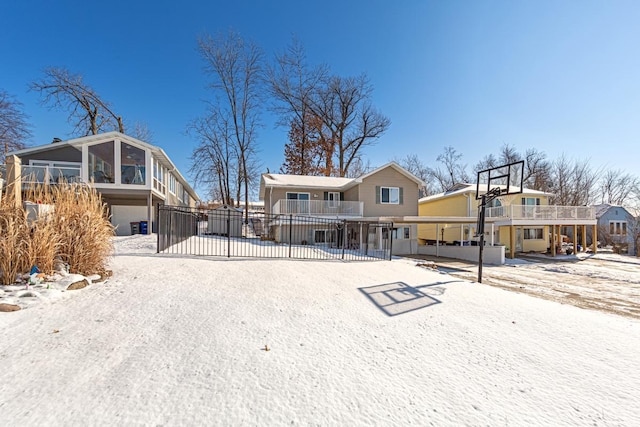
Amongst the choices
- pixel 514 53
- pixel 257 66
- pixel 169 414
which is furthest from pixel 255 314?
pixel 257 66

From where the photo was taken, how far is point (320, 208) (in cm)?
1734

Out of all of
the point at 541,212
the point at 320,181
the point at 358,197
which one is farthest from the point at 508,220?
the point at 320,181

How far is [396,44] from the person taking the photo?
13602 mm

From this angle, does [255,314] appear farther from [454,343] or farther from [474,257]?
[474,257]

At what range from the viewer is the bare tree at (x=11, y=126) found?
18422mm

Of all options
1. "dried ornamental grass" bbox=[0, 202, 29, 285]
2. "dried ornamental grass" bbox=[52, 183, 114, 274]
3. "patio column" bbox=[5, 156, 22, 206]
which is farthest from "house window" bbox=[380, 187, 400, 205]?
"dried ornamental grass" bbox=[0, 202, 29, 285]

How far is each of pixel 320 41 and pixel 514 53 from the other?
11724mm

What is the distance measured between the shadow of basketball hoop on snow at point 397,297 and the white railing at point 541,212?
15.0 metres

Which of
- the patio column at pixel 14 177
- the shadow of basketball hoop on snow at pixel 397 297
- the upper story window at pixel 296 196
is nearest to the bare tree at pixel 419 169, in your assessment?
the upper story window at pixel 296 196

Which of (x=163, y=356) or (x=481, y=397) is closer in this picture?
(x=481, y=397)

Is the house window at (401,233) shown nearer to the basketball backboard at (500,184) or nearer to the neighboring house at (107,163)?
the basketball backboard at (500,184)

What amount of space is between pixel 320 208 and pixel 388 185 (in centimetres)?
517

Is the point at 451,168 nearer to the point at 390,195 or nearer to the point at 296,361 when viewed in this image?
the point at 390,195

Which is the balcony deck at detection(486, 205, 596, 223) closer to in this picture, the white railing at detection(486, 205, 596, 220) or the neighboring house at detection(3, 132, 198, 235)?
the white railing at detection(486, 205, 596, 220)
